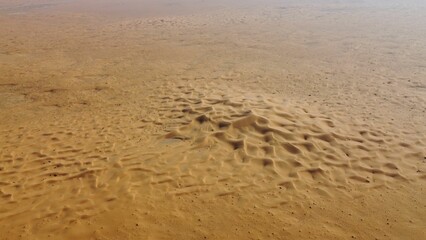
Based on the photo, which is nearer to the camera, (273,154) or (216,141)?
(273,154)

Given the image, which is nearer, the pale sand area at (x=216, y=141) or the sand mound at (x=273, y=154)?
the pale sand area at (x=216, y=141)

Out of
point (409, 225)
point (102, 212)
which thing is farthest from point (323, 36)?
point (102, 212)

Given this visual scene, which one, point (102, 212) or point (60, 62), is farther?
point (60, 62)

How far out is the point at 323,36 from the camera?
47.7ft

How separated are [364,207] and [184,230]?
2.26 metres

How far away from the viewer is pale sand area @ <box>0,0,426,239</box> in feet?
14.7

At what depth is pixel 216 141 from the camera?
6.21 m

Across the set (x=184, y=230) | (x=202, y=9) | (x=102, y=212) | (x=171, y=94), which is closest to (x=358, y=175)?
(x=184, y=230)

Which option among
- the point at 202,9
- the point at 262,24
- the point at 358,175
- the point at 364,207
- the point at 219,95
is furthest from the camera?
Result: the point at 202,9

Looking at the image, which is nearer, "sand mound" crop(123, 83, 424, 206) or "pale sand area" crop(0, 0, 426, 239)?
"pale sand area" crop(0, 0, 426, 239)

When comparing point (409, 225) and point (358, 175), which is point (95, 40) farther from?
point (409, 225)

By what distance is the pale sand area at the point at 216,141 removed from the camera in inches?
176

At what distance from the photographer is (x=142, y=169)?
5.53 metres

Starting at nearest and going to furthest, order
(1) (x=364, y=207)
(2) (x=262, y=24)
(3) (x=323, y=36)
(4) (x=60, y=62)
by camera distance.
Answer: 1. (1) (x=364, y=207)
2. (4) (x=60, y=62)
3. (3) (x=323, y=36)
4. (2) (x=262, y=24)
